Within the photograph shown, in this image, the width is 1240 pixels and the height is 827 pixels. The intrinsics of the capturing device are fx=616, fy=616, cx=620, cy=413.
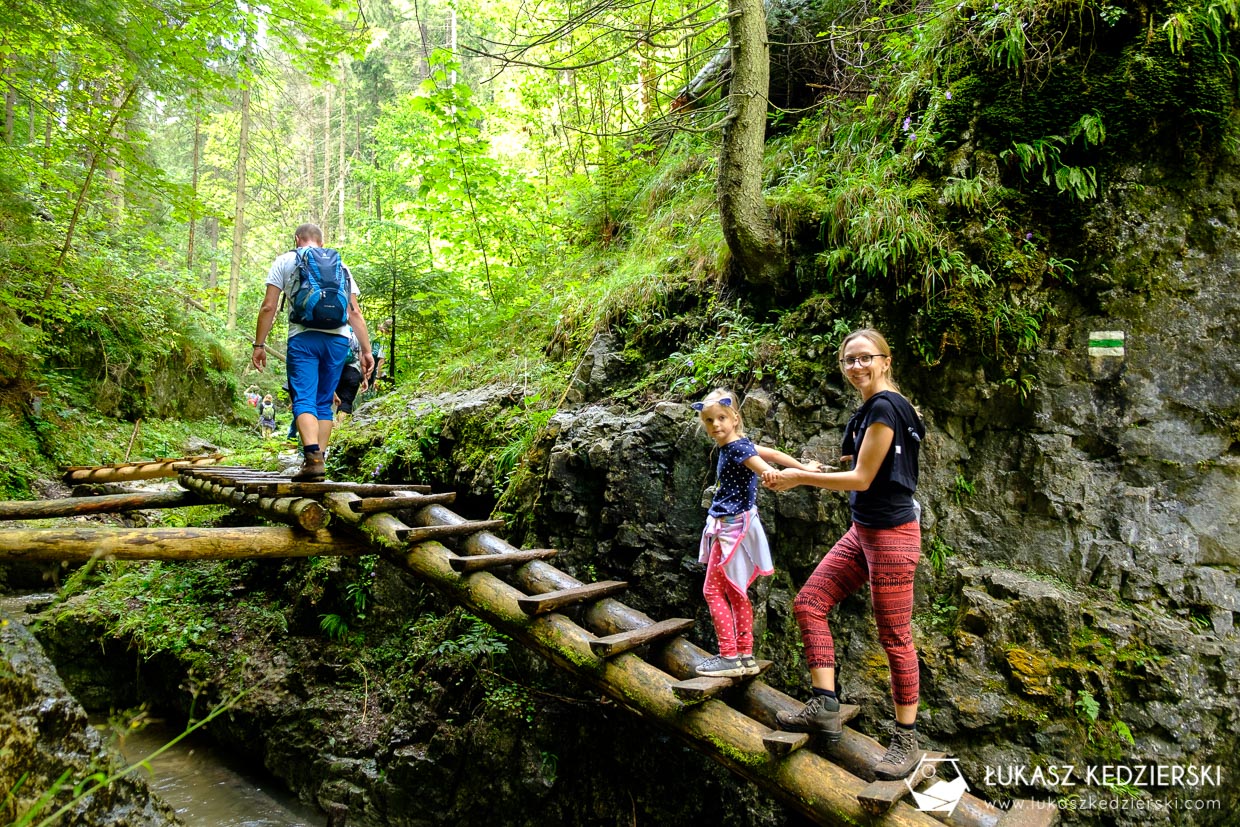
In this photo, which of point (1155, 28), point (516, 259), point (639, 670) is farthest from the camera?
point (516, 259)

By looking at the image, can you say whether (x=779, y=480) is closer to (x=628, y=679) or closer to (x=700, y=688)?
(x=700, y=688)

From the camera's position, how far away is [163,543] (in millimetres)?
4062

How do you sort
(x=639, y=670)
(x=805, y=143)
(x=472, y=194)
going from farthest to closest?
1. (x=472, y=194)
2. (x=805, y=143)
3. (x=639, y=670)

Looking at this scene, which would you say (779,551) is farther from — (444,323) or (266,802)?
(444,323)

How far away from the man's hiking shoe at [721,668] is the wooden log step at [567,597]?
0.84 metres

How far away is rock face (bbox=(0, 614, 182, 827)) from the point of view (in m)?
2.92

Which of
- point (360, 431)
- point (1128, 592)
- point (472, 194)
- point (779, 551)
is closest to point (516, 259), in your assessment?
point (472, 194)

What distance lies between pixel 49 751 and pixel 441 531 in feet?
7.23

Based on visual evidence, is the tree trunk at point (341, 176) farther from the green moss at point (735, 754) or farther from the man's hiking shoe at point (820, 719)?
the man's hiking shoe at point (820, 719)

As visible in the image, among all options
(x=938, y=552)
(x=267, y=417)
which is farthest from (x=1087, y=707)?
(x=267, y=417)

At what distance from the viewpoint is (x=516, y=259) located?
32.1ft

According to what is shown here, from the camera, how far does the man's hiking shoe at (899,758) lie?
2.85 m

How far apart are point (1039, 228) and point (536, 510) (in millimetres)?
4093

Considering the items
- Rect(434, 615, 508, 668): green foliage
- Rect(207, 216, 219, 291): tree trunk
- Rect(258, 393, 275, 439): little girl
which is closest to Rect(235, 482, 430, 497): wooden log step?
Rect(434, 615, 508, 668): green foliage
